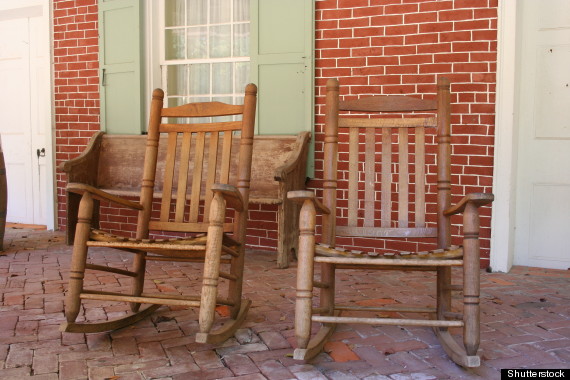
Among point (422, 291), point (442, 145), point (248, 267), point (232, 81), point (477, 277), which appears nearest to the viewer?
point (477, 277)

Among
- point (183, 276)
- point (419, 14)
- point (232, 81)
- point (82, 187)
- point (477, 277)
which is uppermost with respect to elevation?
point (419, 14)

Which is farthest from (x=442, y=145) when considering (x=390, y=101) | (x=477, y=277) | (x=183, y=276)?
(x=183, y=276)

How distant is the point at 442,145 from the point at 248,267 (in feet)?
6.62

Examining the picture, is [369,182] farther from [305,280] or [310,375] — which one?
[310,375]

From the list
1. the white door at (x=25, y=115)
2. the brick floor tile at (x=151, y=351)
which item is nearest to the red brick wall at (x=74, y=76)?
the white door at (x=25, y=115)

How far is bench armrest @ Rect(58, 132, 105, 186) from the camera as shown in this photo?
4.87 m

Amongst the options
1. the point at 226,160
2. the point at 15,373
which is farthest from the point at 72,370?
the point at 226,160

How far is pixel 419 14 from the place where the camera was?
4230mm

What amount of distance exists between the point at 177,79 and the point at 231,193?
10.4 feet

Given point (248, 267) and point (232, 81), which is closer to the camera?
point (248, 267)

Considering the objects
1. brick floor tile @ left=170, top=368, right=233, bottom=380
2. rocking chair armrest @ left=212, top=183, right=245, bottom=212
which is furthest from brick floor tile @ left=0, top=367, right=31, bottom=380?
rocking chair armrest @ left=212, top=183, right=245, bottom=212

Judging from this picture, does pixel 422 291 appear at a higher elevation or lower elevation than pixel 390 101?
lower

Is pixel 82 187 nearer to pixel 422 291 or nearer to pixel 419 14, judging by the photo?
pixel 422 291

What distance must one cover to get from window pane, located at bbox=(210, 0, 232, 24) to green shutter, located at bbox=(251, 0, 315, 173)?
0.44m
